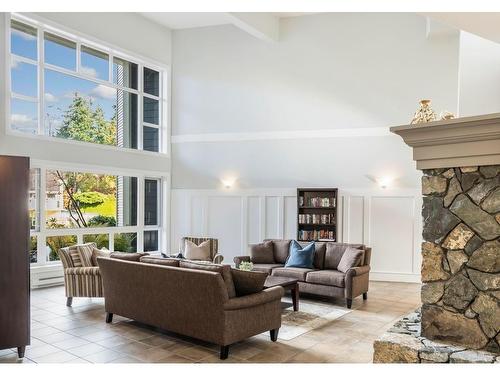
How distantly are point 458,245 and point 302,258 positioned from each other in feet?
13.7

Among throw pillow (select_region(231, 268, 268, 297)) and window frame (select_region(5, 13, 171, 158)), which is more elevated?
window frame (select_region(5, 13, 171, 158))

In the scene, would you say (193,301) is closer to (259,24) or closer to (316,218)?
(316,218)

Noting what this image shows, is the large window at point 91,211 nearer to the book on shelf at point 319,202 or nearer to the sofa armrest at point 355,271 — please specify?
the book on shelf at point 319,202

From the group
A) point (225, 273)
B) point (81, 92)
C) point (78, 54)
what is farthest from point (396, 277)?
point (78, 54)

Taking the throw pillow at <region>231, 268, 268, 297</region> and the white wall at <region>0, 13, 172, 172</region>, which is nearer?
the throw pillow at <region>231, 268, 268, 297</region>

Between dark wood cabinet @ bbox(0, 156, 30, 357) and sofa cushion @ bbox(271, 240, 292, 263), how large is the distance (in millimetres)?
4490

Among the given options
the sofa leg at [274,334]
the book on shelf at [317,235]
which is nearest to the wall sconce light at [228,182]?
the book on shelf at [317,235]

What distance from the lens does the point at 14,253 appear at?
416cm

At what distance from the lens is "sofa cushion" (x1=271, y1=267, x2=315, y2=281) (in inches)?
270

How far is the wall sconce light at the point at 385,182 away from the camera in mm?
8688

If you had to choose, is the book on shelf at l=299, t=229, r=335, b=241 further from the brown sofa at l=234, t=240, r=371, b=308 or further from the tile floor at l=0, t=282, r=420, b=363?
the tile floor at l=0, t=282, r=420, b=363

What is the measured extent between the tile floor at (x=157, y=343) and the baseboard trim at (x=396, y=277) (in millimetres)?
2514

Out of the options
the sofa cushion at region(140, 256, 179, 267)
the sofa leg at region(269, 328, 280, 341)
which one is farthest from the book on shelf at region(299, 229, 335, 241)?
the sofa cushion at region(140, 256, 179, 267)
